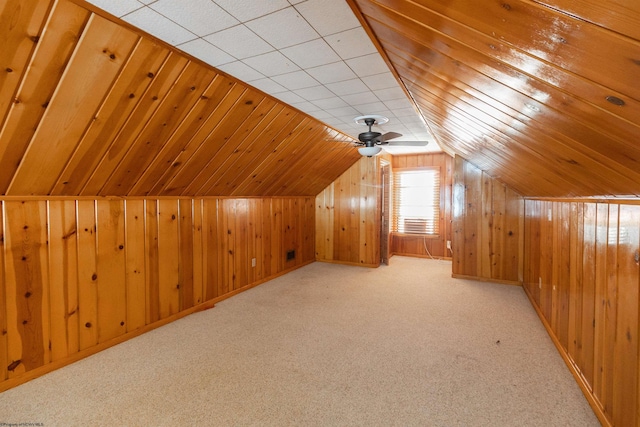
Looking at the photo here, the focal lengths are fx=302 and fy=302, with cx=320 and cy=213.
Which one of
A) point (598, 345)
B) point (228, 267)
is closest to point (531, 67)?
point (598, 345)

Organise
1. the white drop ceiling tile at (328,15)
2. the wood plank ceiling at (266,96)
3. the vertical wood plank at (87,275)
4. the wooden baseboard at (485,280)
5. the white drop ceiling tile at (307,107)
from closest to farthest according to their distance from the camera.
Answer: the wood plank ceiling at (266,96)
the white drop ceiling tile at (328,15)
the vertical wood plank at (87,275)
the white drop ceiling tile at (307,107)
the wooden baseboard at (485,280)

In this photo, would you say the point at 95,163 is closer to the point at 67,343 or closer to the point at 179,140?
the point at 179,140

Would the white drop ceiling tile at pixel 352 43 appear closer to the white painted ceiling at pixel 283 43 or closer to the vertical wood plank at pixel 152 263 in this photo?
the white painted ceiling at pixel 283 43

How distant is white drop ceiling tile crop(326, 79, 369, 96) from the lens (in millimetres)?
2454

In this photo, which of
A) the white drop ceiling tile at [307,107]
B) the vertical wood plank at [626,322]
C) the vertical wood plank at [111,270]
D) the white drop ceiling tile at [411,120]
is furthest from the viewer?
the white drop ceiling tile at [411,120]

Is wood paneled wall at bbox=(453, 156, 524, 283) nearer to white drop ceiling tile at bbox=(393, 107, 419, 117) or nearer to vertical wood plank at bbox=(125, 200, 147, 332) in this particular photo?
white drop ceiling tile at bbox=(393, 107, 419, 117)

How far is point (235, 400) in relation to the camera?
190cm

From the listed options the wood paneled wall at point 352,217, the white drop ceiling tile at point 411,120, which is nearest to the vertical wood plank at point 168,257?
the white drop ceiling tile at point 411,120

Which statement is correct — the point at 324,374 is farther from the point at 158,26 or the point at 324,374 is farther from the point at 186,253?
the point at 158,26

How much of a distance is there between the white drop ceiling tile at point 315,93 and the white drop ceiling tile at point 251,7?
104 centimetres

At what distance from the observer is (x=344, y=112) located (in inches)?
127

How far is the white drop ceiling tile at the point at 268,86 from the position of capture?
2423mm

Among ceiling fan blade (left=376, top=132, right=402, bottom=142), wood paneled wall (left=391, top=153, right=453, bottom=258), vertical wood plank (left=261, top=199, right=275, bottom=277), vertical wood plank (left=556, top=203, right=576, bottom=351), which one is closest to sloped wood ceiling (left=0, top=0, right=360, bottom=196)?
ceiling fan blade (left=376, top=132, right=402, bottom=142)

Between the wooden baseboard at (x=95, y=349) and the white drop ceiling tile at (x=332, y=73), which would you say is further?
the white drop ceiling tile at (x=332, y=73)
